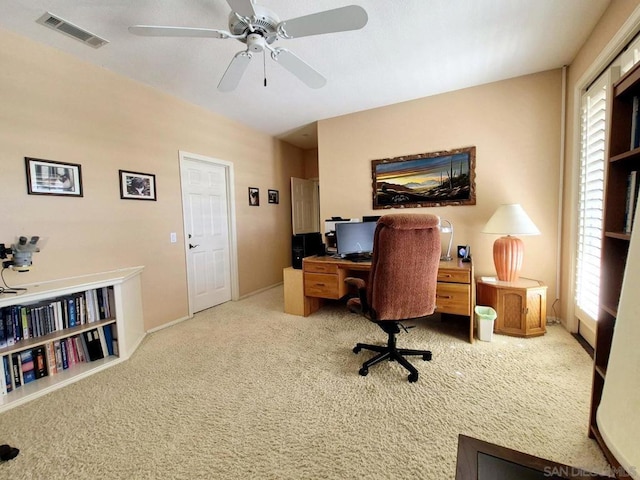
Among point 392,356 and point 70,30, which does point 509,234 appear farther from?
point 70,30

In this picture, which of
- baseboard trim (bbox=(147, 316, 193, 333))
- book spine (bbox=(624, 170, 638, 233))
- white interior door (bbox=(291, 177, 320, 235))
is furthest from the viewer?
white interior door (bbox=(291, 177, 320, 235))

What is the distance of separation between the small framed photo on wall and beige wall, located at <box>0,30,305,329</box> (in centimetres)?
62

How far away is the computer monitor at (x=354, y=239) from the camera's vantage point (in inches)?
122

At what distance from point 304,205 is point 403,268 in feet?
12.6

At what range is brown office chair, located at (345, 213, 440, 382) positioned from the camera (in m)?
1.79

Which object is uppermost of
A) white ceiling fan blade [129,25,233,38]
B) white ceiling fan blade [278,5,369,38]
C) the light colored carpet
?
white ceiling fan blade [129,25,233,38]

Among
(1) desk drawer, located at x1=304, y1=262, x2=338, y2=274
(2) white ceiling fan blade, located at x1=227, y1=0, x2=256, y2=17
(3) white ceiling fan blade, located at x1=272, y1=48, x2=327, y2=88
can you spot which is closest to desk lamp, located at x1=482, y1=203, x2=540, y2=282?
(1) desk drawer, located at x1=304, y1=262, x2=338, y2=274

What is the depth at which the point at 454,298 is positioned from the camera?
248cm

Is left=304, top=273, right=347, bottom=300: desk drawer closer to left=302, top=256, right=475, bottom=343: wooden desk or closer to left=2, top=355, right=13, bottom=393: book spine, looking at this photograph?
left=302, top=256, right=475, bottom=343: wooden desk

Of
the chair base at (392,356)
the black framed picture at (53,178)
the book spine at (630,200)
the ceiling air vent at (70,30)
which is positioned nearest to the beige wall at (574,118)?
the book spine at (630,200)

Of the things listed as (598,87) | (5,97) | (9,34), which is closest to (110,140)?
(5,97)

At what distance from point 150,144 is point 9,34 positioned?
1165 millimetres

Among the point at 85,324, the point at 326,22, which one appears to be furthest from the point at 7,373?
the point at 326,22

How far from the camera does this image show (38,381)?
2.00 m
